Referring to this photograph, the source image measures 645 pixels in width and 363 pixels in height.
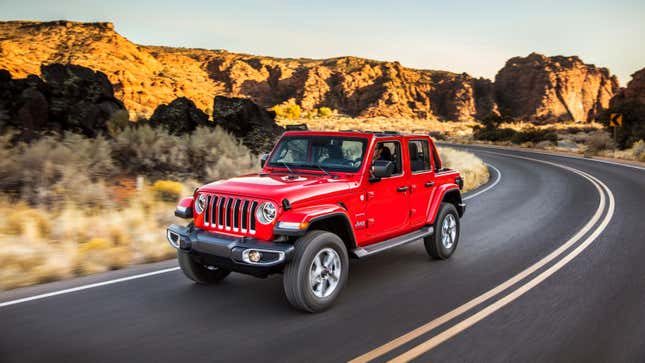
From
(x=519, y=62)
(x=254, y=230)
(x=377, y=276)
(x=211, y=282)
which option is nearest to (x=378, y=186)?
(x=377, y=276)

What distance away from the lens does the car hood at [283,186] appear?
5.18 meters

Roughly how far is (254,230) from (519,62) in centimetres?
14685

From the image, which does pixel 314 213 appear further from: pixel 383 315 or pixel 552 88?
pixel 552 88

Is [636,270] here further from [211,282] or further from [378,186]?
[211,282]

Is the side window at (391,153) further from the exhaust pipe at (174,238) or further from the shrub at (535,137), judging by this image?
the shrub at (535,137)

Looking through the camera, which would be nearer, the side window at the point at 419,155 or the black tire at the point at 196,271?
the black tire at the point at 196,271

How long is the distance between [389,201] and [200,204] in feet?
7.58

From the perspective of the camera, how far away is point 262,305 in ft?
18.1

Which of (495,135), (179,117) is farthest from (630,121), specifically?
(179,117)

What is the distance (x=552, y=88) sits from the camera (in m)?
127

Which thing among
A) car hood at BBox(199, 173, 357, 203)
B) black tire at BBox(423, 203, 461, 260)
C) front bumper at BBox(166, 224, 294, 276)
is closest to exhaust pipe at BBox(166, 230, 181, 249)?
front bumper at BBox(166, 224, 294, 276)

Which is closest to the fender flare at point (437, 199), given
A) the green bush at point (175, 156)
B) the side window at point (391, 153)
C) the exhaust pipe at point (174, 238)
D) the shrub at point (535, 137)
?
the side window at point (391, 153)

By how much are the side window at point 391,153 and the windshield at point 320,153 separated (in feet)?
1.25

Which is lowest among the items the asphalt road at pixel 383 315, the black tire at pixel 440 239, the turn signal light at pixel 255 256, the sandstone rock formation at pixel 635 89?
the asphalt road at pixel 383 315
